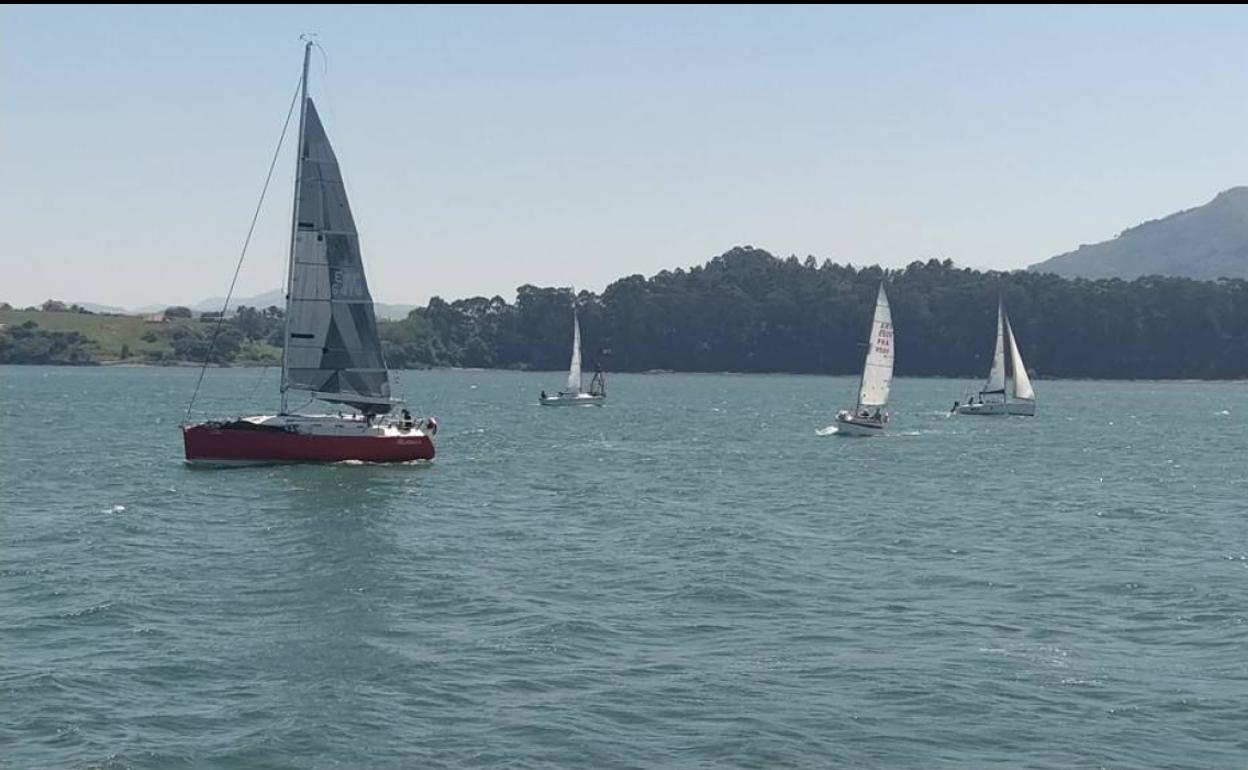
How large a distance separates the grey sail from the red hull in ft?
9.98

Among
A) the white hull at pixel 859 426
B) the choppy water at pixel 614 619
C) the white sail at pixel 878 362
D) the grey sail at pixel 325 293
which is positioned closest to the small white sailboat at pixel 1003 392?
the white sail at pixel 878 362

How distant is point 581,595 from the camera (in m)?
36.2

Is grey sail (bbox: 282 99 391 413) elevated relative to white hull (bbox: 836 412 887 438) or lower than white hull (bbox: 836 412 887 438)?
elevated

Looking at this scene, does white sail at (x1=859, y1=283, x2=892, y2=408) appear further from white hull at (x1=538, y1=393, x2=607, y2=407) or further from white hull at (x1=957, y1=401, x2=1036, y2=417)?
white hull at (x1=538, y1=393, x2=607, y2=407)

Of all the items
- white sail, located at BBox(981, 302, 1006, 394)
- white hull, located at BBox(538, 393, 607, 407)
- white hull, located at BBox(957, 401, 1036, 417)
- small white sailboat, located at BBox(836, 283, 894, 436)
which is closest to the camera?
small white sailboat, located at BBox(836, 283, 894, 436)

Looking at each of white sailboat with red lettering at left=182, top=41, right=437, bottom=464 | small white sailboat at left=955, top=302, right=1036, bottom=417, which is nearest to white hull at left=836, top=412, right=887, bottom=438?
small white sailboat at left=955, top=302, right=1036, bottom=417

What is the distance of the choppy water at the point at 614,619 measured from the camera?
2447 cm

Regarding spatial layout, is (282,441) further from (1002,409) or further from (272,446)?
(1002,409)

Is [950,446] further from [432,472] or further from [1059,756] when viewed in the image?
[1059,756]

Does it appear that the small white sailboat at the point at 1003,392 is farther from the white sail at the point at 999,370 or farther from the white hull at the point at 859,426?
the white hull at the point at 859,426

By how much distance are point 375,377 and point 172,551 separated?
25980mm

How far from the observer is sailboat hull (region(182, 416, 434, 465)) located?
212ft

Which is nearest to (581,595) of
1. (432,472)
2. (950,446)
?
(432,472)

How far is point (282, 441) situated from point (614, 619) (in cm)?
3446
